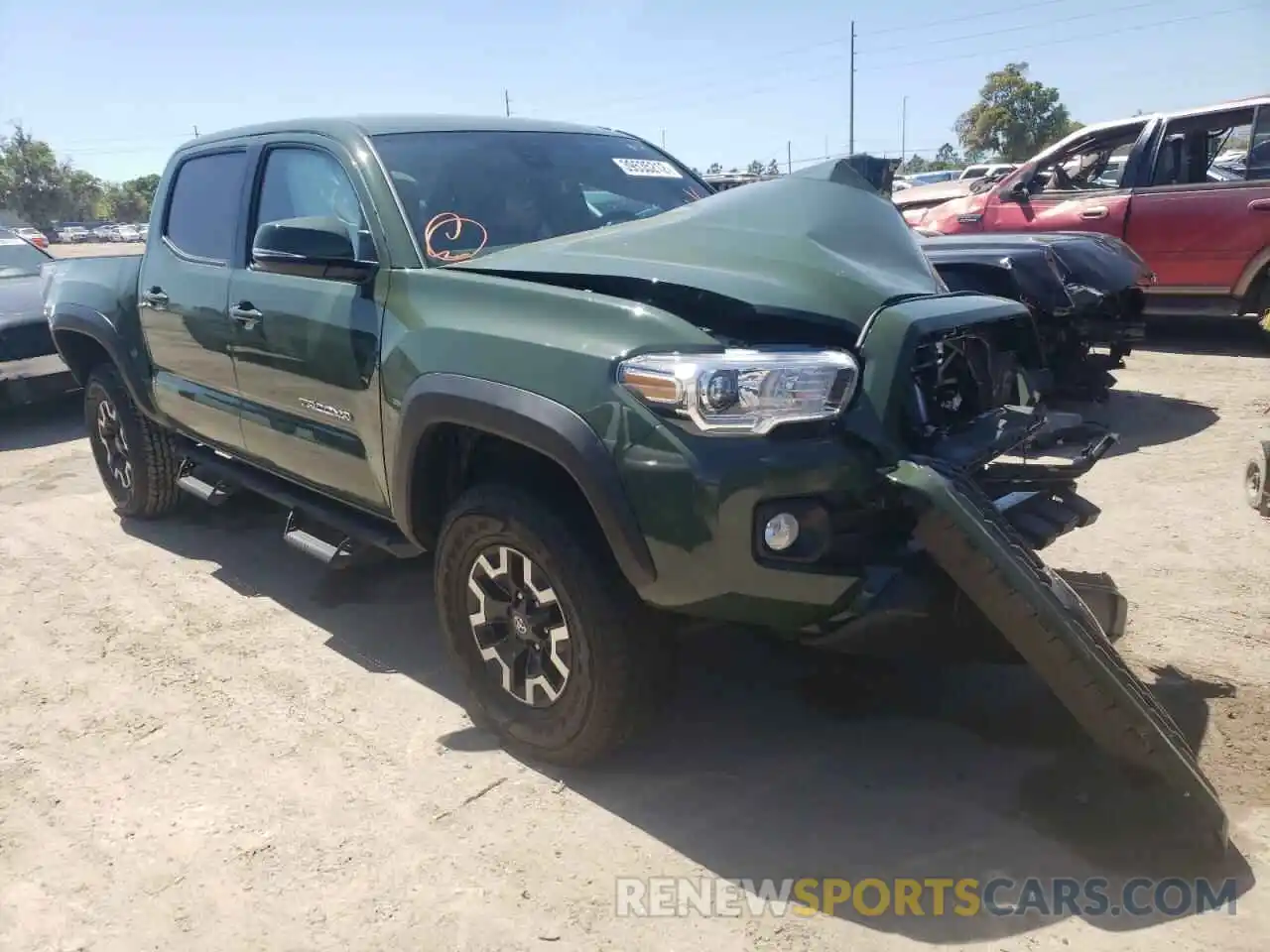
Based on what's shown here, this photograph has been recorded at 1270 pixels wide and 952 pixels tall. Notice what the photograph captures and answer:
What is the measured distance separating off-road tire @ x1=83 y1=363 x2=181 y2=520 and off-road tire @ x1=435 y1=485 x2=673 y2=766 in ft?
9.96

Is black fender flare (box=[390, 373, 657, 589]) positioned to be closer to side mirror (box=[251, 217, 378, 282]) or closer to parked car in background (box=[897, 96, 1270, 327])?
side mirror (box=[251, 217, 378, 282])

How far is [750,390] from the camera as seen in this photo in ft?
7.97

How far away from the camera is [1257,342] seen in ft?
29.4

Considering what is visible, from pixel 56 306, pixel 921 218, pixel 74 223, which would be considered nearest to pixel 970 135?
pixel 921 218

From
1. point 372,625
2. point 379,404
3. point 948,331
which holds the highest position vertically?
point 948,331

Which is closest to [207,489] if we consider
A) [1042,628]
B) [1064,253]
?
[1042,628]

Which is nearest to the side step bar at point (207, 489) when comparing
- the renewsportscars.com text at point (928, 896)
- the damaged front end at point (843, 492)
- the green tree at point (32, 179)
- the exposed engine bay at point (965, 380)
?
the damaged front end at point (843, 492)

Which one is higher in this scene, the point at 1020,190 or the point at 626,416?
the point at 1020,190

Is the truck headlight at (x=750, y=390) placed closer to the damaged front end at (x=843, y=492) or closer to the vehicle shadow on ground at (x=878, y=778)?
the damaged front end at (x=843, y=492)

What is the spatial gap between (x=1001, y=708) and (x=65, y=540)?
4.83 metres

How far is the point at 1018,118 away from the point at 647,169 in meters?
51.3

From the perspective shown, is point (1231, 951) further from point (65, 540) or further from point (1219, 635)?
point (65, 540)

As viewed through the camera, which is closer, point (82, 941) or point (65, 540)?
point (82, 941)

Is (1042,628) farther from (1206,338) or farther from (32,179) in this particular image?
(32,179)
